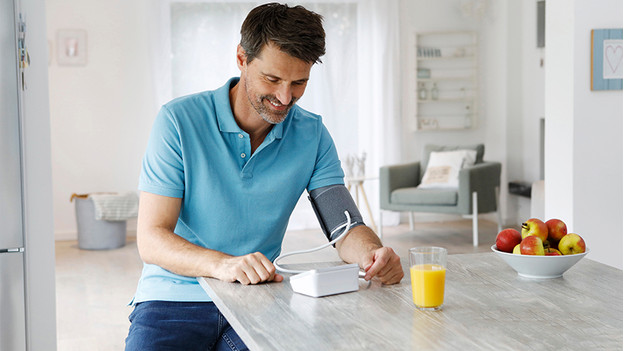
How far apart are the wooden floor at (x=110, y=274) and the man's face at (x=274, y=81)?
1944 mm

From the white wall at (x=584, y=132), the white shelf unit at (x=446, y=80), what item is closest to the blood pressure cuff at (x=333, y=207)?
the white wall at (x=584, y=132)

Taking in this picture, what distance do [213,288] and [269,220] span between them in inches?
14.3

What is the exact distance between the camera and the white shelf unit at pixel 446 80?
692 cm

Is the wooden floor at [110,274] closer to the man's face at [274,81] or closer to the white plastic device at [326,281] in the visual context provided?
the man's face at [274,81]

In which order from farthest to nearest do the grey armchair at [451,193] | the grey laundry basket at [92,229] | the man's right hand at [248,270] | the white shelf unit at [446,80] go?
1. the white shelf unit at [446,80]
2. the grey laundry basket at [92,229]
3. the grey armchair at [451,193]
4. the man's right hand at [248,270]

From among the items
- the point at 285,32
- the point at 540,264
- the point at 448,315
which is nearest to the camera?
the point at 448,315

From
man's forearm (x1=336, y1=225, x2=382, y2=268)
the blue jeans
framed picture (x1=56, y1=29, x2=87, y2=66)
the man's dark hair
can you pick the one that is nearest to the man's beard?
the man's dark hair

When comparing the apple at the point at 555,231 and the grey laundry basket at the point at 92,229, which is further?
the grey laundry basket at the point at 92,229

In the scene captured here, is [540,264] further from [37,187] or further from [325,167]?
[37,187]

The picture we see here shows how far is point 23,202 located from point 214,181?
2.63ft

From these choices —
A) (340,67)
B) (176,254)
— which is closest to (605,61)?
(176,254)

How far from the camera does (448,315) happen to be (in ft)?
4.11

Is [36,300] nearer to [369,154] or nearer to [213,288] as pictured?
[213,288]

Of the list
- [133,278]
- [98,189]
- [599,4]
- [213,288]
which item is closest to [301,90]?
[213,288]
